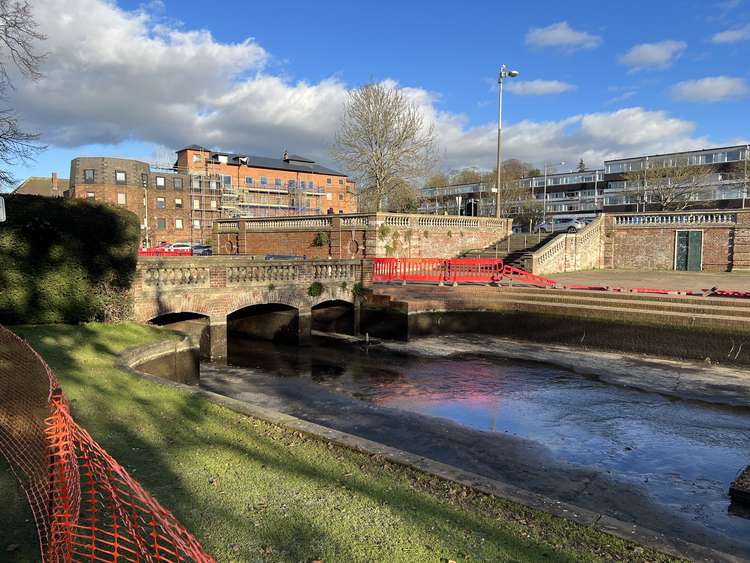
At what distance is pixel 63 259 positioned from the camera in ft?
34.6

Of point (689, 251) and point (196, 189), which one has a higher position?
point (196, 189)

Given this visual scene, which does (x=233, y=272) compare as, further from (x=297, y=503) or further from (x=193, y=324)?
(x=297, y=503)

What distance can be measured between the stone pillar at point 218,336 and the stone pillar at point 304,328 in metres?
2.92

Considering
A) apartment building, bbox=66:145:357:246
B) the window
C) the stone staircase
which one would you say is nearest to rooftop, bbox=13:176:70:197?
apartment building, bbox=66:145:357:246

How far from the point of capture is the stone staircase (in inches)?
1113

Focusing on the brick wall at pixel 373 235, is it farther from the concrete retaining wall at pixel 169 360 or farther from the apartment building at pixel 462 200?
the apartment building at pixel 462 200

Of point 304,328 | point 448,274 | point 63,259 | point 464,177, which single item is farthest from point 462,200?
point 63,259

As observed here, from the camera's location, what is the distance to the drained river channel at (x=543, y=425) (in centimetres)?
590

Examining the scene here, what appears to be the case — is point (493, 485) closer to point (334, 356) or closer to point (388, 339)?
point (334, 356)

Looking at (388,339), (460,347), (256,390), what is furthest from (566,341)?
(256,390)

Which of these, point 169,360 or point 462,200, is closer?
Result: point 169,360

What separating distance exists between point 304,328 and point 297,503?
44.1 feet

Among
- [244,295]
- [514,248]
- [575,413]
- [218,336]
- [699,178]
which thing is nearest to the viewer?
[575,413]

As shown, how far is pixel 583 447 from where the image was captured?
8.01 metres
